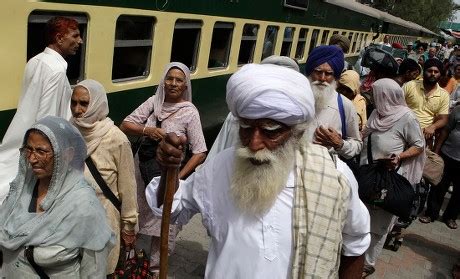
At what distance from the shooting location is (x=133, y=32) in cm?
434

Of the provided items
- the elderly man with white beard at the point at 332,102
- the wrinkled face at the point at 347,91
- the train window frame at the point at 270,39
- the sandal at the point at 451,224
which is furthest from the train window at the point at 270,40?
the elderly man with white beard at the point at 332,102

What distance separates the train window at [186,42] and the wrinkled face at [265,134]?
3534 mm

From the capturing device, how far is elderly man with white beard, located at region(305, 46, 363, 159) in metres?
2.91

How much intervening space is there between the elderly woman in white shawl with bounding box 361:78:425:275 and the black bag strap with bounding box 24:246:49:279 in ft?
8.01

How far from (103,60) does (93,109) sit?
1487mm

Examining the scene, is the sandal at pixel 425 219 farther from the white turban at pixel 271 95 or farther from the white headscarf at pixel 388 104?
the white turban at pixel 271 95

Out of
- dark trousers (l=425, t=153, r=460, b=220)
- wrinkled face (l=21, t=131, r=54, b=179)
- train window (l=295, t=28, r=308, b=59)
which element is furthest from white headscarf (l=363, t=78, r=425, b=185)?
train window (l=295, t=28, r=308, b=59)

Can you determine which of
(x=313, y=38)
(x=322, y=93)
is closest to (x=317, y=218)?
(x=322, y=93)

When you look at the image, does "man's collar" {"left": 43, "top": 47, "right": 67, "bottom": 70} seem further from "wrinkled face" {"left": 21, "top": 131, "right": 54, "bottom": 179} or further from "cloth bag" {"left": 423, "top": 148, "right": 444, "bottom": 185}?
"cloth bag" {"left": 423, "top": 148, "right": 444, "bottom": 185}

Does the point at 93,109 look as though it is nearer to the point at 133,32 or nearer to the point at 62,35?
the point at 62,35

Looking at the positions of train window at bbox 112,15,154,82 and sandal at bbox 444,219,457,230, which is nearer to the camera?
train window at bbox 112,15,154,82

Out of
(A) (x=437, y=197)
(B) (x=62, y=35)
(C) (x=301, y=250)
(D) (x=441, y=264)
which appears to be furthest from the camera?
(A) (x=437, y=197)

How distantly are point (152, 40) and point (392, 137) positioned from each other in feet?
8.04

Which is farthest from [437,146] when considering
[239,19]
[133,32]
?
[133,32]
